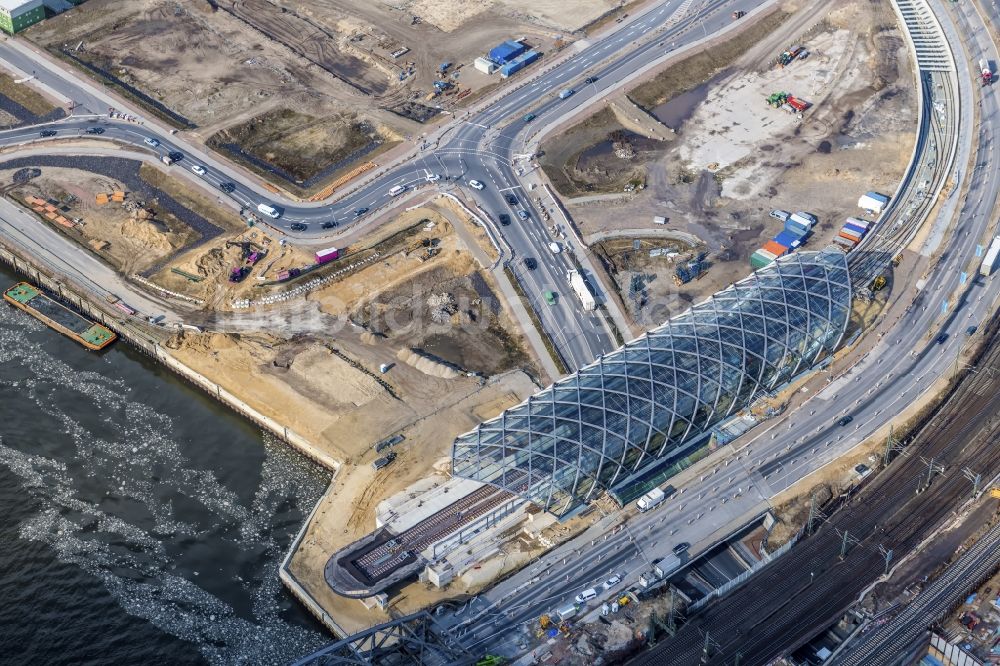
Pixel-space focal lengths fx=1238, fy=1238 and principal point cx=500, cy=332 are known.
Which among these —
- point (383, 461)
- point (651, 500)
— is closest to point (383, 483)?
point (383, 461)

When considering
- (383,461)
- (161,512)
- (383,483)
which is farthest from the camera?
(383,461)

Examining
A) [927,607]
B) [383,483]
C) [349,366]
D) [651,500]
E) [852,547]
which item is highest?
[927,607]

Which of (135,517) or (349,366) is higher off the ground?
(349,366)

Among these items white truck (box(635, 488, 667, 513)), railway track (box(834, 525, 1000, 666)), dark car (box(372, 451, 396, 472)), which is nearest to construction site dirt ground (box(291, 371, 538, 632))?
dark car (box(372, 451, 396, 472))

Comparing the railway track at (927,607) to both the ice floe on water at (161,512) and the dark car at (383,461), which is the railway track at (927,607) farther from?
the ice floe on water at (161,512)

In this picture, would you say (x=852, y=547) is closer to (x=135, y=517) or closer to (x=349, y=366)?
(x=349, y=366)

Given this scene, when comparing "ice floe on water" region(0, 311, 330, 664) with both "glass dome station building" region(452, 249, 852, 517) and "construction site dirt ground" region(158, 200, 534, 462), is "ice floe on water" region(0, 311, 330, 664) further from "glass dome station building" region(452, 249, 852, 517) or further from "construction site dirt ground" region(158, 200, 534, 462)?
"glass dome station building" region(452, 249, 852, 517)
